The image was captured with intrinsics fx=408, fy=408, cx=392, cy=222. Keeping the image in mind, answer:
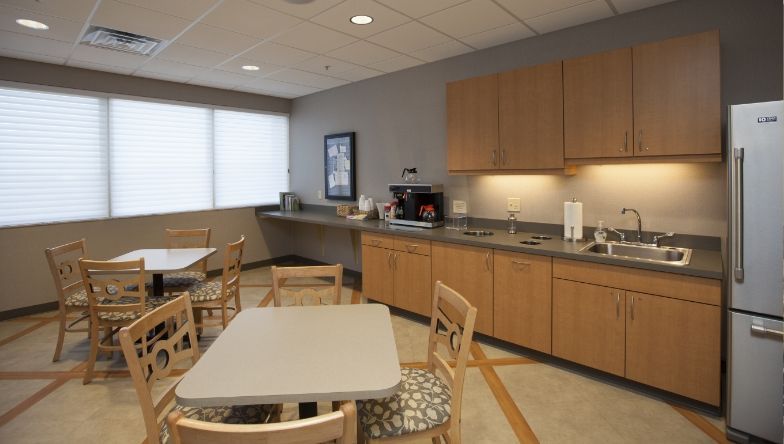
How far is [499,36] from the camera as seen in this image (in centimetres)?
370

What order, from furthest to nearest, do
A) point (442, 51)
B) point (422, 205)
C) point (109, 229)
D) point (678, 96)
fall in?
point (109, 229), point (422, 205), point (442, 51), point (678, 96)

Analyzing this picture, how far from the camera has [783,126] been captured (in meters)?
2.04

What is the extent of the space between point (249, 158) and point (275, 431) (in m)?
5.98

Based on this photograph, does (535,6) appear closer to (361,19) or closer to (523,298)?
(361,19)

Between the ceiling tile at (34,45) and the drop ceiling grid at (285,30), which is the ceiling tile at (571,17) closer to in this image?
the drop ceiling grid at (285,30)

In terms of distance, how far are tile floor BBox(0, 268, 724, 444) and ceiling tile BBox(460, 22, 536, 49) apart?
2.74 m

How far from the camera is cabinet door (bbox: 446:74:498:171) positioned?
3.64 m

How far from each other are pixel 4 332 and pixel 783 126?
6.31 m

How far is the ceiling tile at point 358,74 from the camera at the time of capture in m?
4.90

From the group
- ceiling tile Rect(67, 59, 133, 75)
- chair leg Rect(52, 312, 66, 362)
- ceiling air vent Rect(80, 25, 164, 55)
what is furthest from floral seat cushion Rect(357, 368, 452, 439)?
ceiling tile Rect(67, 59, 133, 75)

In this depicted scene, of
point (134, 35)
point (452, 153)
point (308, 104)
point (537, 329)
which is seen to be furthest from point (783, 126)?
point (308, 104)

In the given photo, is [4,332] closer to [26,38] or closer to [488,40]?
[26,38]

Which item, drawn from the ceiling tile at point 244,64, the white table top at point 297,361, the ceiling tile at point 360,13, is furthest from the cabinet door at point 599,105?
the ceiling tile at point 244,64

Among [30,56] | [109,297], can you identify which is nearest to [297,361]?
[109,297]
